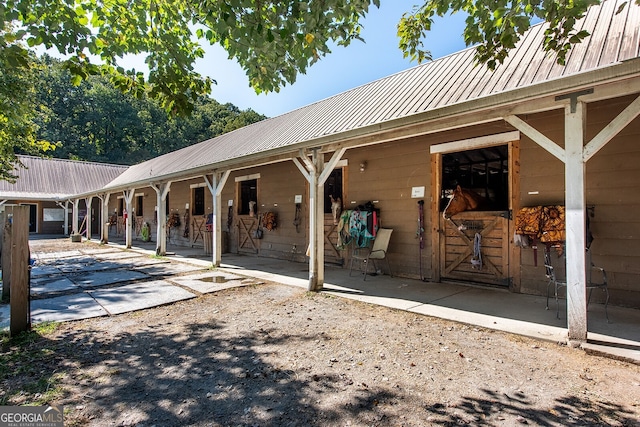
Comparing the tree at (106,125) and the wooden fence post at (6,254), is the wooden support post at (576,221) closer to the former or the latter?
the wooden fence post at (6,254)

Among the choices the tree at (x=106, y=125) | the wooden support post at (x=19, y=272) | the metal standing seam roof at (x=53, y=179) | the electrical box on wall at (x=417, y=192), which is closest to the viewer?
the wooden support post at (x=19, y=272)

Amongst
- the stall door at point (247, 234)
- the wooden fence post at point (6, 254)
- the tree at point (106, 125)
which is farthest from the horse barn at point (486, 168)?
the tree at point (106, 125)

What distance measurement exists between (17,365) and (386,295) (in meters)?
3.93

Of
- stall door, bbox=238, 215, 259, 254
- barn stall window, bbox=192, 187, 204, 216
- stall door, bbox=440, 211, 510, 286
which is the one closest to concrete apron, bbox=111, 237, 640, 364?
stall door, bbox=440, 211, 510, 286

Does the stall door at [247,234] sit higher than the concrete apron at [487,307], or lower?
higher

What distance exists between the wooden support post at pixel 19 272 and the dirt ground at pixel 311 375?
207 mm

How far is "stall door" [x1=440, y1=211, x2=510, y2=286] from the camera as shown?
484cm

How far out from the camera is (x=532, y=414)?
192cm

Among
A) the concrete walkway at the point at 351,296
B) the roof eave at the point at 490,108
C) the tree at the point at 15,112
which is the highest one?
the tree at the point at 15,112

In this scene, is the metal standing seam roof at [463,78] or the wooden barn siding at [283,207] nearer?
the metal standing seam roof at [463,78]

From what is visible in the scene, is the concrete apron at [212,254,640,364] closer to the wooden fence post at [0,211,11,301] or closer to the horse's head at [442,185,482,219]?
the horse's head at [442,185,482,219]

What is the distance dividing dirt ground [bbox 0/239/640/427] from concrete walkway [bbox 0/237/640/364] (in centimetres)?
35

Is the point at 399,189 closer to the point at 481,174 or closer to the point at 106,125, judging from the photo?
the point at 481,174

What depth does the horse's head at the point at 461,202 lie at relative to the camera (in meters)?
5.07
